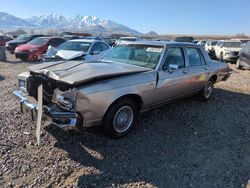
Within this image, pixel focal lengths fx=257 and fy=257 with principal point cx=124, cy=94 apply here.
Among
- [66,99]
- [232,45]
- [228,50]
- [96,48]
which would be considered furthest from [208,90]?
[232,45]

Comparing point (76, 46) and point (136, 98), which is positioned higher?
point (76, 46)

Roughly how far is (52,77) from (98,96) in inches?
33.3

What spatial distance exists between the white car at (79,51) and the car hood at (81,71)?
5.57 m

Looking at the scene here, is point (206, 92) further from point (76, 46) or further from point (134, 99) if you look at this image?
point (76, 46)

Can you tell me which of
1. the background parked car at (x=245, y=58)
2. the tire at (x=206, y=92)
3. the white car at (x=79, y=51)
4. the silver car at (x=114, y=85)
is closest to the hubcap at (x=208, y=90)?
the tire at (x=206, y=92)

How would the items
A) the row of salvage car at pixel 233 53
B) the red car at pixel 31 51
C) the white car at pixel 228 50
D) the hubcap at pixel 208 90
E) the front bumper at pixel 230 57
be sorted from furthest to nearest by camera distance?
the white car at pixel 228 50
the front bumper at pixel 230 57
the red car at pixel 31 51
the row of salvage car at pixel 233 53
the hubcap at pixel 208 90

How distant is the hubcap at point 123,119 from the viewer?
4.30m

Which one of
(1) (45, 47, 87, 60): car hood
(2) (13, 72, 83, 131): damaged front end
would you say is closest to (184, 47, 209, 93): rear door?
(2) (13, 72, 83, 131): damaged front end

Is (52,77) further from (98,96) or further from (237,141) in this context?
(237,141)

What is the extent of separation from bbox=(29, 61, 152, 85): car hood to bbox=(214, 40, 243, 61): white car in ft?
43.7

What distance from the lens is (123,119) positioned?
443 centimetres

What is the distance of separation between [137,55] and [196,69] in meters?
1.61

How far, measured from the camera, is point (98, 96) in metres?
3.77

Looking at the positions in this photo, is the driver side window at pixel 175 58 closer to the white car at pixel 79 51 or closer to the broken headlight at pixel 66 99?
the broken headlight at pixel 66 99
